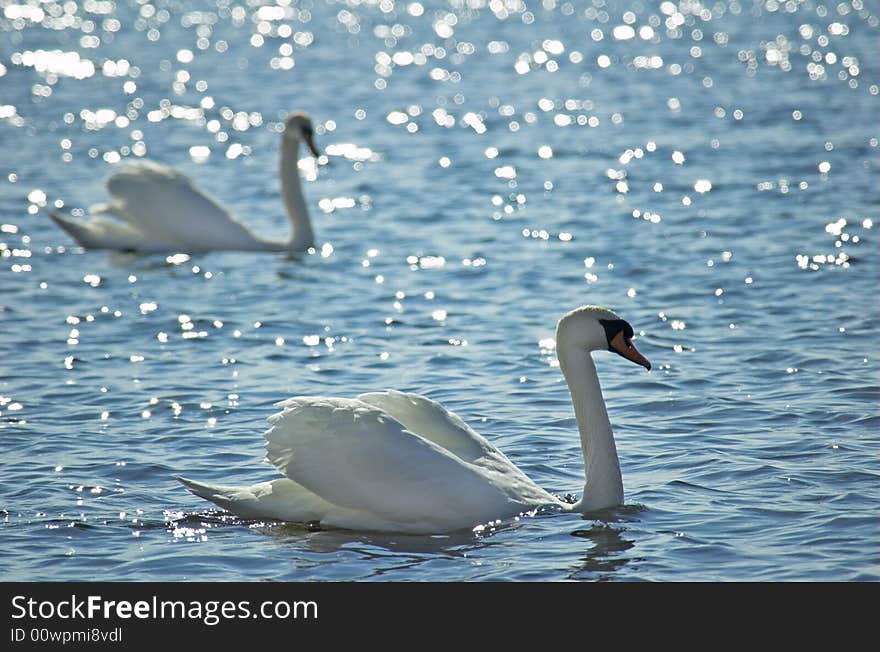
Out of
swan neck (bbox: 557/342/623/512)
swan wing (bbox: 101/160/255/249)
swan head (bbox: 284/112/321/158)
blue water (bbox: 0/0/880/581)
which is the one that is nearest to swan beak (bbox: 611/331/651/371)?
swan neck (bbox: 557/342/623/512)

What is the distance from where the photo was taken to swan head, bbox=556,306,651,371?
8250 mm

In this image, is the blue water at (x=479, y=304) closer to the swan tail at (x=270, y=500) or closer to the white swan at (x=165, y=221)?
the swan tail at (x=270, y=500)

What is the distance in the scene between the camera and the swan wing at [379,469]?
308 inches

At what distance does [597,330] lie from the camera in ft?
27.1

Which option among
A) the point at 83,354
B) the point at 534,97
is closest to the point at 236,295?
the point at 83,354

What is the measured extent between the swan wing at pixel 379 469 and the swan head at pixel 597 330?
2.94 ft

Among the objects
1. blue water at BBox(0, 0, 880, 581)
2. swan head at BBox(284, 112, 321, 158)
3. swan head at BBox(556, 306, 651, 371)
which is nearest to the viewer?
blue water at BBox(0, 0, 880, 581)

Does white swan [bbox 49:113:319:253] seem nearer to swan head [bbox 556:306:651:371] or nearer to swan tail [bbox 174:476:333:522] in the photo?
swan tail [bbox 174:476:333:522]

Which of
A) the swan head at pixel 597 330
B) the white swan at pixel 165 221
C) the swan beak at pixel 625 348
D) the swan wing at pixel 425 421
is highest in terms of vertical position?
the white swan at pixel 165 221

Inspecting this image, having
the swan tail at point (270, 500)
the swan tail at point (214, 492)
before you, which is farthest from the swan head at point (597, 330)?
the swan tail at point (214, 492)

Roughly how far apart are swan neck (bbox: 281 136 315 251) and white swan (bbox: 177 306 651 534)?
752 centimetres
